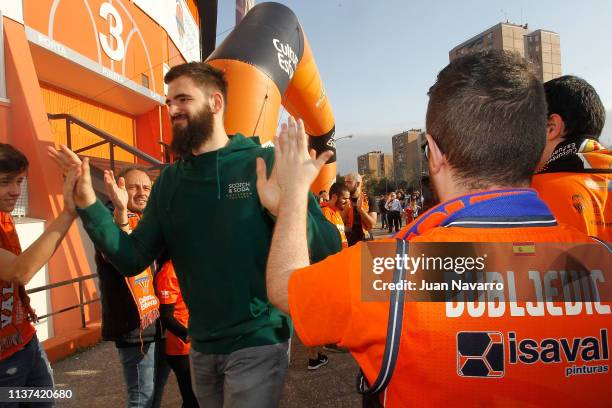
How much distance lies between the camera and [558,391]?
35.6 inches

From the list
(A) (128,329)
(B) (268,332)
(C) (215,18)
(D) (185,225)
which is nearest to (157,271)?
(A) (128,329)

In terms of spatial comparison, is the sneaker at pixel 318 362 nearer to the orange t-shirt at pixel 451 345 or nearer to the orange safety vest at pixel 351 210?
the orange safety vest at pixel 351 210

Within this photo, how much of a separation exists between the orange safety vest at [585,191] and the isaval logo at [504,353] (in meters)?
1.46

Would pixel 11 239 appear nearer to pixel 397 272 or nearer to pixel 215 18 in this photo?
pixel 397 272

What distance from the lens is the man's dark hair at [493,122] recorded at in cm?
104

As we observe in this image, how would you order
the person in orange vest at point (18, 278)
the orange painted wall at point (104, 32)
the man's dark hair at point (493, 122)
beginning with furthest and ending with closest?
1. the orange painted wall at point (104, 32)
2. the person in orange vest at point (18, 278)
3. the man's dark hair at point (493, 122)

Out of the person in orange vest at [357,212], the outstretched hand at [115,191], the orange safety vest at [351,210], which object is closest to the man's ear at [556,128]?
the outstretched hand at [115,191]

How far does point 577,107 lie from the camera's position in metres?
2.29

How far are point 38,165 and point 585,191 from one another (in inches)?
239

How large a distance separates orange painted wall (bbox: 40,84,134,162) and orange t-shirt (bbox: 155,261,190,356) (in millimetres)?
6547

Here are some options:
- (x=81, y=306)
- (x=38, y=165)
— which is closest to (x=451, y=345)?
(x=81, y=306)

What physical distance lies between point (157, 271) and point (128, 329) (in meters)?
0.39

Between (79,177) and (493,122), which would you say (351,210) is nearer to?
(79,177)

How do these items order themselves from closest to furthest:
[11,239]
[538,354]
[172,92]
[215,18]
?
[538,354], [172,92], [11,239], [215,18]
